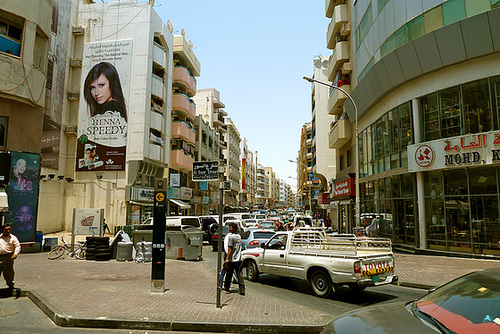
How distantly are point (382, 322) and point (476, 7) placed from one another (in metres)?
17.0

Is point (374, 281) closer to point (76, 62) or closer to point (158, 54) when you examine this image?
point (158, 54)

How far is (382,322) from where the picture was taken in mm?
3410

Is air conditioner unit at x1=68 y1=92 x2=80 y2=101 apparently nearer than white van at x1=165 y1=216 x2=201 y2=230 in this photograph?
No

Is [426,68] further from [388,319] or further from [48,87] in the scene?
[48,87]

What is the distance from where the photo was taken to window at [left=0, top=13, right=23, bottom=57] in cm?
1752

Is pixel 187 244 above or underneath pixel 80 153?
underneath

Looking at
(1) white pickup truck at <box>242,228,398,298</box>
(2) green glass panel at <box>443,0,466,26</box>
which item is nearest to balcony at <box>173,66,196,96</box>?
(2) green glass panel at <box>443,0,466,26</box>

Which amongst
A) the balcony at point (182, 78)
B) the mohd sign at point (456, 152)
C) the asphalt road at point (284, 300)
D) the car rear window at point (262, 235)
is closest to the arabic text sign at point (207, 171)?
the asphalt road at point (284, 300)

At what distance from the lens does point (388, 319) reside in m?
3.47

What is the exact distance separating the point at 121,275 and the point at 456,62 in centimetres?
1709

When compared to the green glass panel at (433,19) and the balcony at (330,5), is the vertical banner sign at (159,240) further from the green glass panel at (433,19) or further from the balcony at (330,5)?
the balcony at (330,5)

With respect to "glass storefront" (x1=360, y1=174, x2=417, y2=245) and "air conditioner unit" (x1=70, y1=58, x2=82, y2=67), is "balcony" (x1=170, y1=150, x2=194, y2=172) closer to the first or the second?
"air conditioner unit" (x1=70, y1=58, x2=82, y2=67)

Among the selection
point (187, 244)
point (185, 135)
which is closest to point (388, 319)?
point (187, 244)

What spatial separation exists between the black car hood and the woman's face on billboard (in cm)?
3434
